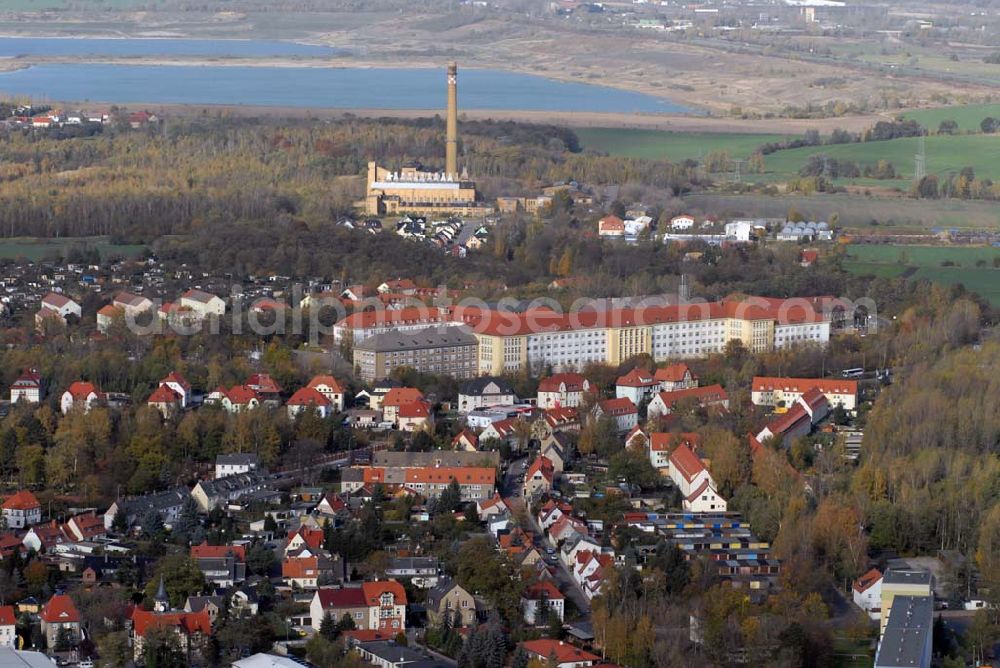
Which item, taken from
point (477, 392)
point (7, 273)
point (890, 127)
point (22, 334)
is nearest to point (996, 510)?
point (477, 392)

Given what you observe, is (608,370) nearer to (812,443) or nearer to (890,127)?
(812,443)

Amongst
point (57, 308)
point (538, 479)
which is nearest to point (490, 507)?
point (538, 479)

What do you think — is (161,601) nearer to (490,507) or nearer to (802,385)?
(490,507)

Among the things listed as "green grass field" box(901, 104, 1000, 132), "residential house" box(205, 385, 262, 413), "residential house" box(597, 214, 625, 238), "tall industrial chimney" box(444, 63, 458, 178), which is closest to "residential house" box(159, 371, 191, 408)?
"residential house" box(205, 385, 262, 413)

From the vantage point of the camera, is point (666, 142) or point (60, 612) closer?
point (60, 612)

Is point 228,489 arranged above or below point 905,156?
above

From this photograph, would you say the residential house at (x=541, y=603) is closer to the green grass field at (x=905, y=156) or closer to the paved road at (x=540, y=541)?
the paved road at (x=540, y=541)

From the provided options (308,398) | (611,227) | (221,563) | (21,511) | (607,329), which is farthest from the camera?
(611,227)

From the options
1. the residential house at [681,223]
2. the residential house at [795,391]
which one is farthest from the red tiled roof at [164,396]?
the residential house at [681,223]

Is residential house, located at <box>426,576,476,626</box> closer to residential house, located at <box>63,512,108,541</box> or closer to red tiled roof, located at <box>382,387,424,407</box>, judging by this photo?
residential house, located at <box>63,512,108,541</box>
